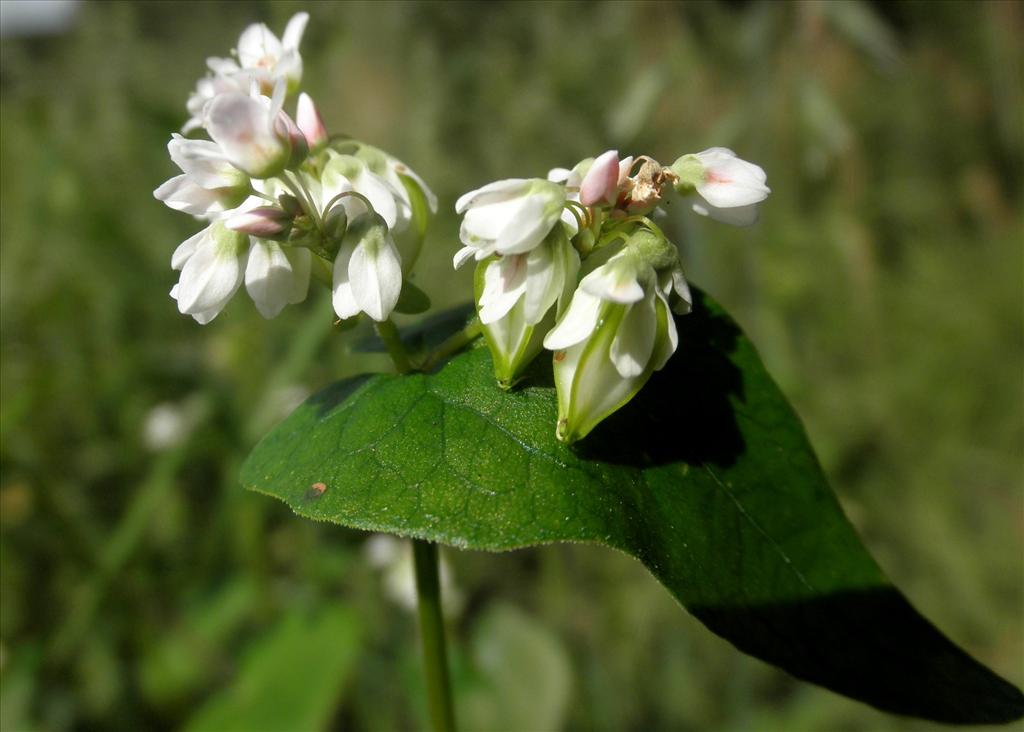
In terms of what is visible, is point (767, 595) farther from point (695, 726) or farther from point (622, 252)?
point (695, 726)

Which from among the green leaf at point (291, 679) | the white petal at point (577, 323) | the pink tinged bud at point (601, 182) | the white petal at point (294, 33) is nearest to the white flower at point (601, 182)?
the pink tinged bud at point (601, 182)

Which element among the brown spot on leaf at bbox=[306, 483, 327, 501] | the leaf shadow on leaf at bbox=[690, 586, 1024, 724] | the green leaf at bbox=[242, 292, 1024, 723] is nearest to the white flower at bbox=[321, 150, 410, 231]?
the green leaf at bbox=[242, 292, 1024, 723]

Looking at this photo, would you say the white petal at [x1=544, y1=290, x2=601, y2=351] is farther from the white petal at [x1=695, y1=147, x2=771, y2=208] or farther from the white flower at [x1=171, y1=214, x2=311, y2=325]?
the white flower at [x1=171, y1=214, x2=311, y2=325]

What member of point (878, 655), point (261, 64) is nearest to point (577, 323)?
point (878, 655)

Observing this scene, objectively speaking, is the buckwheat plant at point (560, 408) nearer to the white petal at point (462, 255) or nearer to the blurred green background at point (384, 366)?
the white petal at point (462, 255)

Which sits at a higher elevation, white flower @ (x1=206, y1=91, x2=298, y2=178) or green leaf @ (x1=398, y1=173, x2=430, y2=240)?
white flower @ (x1=206, y1=91, x2=298, y2=178)

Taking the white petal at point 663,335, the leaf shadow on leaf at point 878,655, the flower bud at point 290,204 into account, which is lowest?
the leaf shadow on leaf at point 878,655
